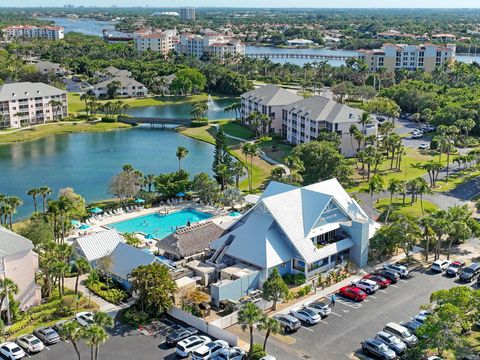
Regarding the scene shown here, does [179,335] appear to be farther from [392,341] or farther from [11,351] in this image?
[392,341]

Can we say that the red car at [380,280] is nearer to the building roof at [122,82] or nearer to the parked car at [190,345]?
the parked car at [190,345]

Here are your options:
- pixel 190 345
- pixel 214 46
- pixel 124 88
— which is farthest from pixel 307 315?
pixel 214 46

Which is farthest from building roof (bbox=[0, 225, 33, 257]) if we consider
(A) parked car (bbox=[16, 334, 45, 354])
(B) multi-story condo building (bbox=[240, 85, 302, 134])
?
(B) multi-story condo building (bbox=[240, 85, 302, 134])

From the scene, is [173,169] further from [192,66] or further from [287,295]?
[192,66]

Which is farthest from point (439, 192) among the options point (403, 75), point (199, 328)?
point (403, 75)

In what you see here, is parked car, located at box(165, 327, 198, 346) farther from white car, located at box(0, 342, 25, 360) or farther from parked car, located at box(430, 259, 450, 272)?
parked car, located at box(430, 259, 450, 272)

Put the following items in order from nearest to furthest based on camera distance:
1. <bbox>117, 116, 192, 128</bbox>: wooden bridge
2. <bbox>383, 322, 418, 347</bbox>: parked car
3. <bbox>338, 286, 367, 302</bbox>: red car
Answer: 1. <bbox>383, 322, 418, 347</bbox>: parked car
2. <bbox>338, 286, 367, 302</bbox>: red car
3. <bbox>117, 116, 192, 128</bbox>: wooden bridge
